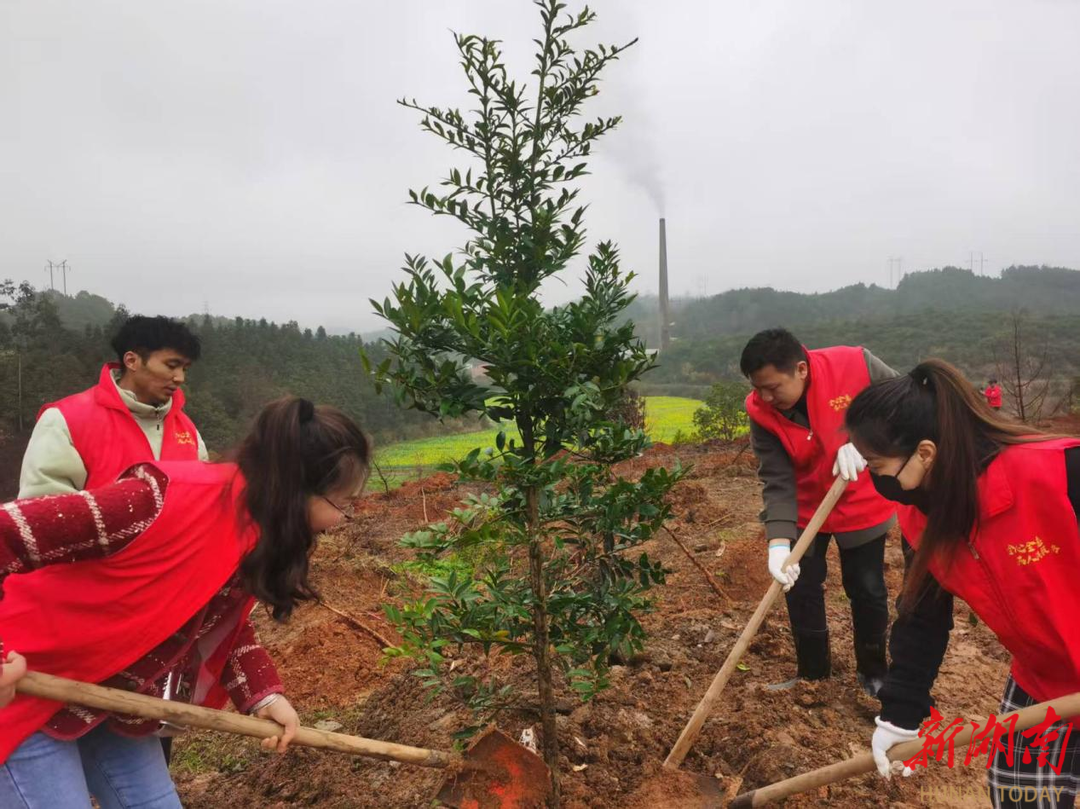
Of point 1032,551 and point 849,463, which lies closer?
point 1032,551

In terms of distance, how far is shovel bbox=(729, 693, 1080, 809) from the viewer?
171 cm

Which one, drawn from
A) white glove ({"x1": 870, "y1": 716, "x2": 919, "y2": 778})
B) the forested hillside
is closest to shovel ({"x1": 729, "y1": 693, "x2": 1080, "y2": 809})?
white glove ({"x1": 870, "y1": 716, "x2": 919, "y2": 778})

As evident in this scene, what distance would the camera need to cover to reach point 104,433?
2.81m

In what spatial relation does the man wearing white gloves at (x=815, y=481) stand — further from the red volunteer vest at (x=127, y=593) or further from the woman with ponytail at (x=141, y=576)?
the red volunteer vest at (x=127, y=593)

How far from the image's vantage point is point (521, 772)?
2619 millimetres

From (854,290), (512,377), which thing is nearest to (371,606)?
(512,377)

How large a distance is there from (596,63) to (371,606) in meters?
4.82

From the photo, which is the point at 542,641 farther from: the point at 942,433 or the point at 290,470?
the point at 942,433

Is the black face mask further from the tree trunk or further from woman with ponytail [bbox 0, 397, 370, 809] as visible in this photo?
woman with ponytail [bbox 0, 397, 370, 809]

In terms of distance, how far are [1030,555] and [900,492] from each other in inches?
12.3

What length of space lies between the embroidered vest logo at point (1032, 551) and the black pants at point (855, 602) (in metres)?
1.80

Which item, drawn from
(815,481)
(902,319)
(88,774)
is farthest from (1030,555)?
(902,319)

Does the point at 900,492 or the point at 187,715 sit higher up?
the point at 900,492

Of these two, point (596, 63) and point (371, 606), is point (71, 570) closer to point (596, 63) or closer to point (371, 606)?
point (596, 63)
